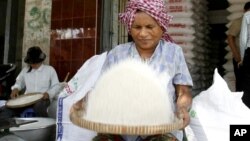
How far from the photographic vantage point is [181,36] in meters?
4.24

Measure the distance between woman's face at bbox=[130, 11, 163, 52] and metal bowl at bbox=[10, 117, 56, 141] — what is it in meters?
1.29

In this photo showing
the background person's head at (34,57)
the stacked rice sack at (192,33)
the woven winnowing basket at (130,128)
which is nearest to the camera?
the woven winnowing basket at (130,128)

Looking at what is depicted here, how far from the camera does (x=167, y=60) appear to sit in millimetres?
1854

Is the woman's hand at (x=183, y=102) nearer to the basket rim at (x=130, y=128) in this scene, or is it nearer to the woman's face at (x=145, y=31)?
Answer: the basket rim at (x=130, y=128)

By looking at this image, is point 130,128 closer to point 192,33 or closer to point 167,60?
point 167,60

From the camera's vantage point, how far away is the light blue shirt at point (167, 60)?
184 cm

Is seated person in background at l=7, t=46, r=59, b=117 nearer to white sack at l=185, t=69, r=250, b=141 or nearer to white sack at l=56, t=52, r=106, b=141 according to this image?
white sack at l=56, t=52, r=106, b=141

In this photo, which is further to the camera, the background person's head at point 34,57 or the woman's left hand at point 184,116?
the background person's head at point 34,57

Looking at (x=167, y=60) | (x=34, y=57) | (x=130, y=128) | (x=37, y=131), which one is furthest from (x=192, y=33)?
(x=130, y=128)

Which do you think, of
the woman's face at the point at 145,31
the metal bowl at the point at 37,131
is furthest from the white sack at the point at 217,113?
the metal bowl at the point at 37,131

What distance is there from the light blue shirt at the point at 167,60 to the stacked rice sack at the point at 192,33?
2.35 metres

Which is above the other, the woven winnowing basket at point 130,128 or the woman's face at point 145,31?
the woman's face at point 145,31

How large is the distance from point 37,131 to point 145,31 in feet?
4.59

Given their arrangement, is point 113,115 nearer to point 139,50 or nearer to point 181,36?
point 139,50
